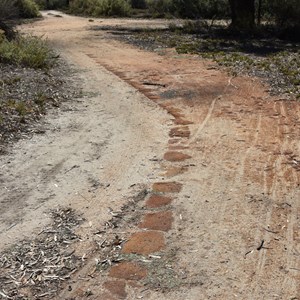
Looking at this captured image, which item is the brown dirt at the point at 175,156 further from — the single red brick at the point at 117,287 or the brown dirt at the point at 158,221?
the single red brick at the point at 117,287

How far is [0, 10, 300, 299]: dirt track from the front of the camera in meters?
4.05

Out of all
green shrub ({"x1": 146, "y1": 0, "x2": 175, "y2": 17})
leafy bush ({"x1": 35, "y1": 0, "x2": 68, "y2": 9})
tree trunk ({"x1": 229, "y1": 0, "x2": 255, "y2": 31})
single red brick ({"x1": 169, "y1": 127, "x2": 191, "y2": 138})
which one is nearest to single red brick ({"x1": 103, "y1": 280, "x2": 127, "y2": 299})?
single red brick ({"x1": 169, "y1": 127, "x2": 191, "y2": 138})

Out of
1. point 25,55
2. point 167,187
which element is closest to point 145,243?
point 167,187

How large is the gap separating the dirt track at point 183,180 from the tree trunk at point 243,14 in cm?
988

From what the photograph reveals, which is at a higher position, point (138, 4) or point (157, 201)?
point (138, 4)

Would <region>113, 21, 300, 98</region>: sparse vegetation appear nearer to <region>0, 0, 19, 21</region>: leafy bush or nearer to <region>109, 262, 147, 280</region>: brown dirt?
<region>0, 0, 19, 21</region>: leafy bush

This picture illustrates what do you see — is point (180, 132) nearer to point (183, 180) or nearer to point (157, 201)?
point (183, 180)

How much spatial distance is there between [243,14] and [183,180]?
599 inches

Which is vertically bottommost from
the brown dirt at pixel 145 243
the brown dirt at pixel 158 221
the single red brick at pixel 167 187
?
the brown dirt at pixel 145 243

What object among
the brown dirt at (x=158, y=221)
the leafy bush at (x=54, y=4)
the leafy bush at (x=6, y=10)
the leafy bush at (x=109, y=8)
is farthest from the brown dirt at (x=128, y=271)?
the leafy bush at (x=54, y=4)

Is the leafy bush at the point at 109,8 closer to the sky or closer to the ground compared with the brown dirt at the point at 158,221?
closer to the sky

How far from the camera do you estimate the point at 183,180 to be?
5.71m

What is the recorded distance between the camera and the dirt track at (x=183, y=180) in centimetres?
405

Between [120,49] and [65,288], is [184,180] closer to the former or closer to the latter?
[65,288]
